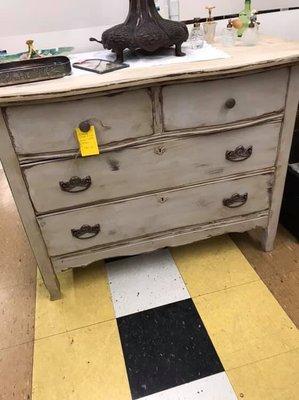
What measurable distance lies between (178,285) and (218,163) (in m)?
0.55

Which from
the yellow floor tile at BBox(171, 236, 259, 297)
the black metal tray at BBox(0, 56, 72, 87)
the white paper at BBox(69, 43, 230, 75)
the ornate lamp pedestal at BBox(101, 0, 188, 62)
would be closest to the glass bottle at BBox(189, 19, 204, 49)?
the white paper at BBox(69, 43, 230, 75)

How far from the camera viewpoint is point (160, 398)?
99cm

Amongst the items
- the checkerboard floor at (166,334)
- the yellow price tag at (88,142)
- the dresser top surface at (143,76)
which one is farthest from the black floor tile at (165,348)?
the dresser top surface at (143,76)

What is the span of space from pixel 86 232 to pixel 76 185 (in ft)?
0.67

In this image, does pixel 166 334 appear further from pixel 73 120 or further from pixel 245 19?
pixel 245 19

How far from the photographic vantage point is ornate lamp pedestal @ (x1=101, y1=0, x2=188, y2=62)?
1036 mm

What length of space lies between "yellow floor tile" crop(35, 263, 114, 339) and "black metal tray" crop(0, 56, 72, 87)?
2.80 ft

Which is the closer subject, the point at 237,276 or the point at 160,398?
the point at 160,398

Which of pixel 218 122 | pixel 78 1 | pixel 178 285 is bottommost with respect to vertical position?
pixel 178 285

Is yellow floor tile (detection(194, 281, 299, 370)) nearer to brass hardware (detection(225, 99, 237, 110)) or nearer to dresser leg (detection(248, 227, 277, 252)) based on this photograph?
dresser leg (detection(248, 227, 277, 252))

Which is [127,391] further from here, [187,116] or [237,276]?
[187,116]

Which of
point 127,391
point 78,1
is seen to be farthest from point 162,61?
point 127,391

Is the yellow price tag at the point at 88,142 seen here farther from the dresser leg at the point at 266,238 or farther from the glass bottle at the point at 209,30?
the dresser leg at the point at 266,238

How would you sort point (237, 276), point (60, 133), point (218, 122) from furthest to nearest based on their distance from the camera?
1. point (237, 276)
2. point (218, 122)
3. point (60, 133)
